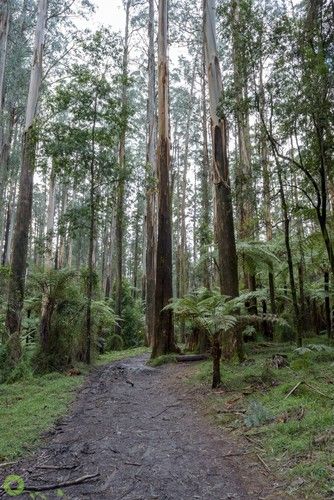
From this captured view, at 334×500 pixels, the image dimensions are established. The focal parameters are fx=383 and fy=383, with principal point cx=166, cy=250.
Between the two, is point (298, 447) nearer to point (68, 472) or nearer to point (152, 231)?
point (68, 472)

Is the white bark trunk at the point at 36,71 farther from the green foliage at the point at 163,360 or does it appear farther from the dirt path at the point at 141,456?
the dirt path at the point at 141,456

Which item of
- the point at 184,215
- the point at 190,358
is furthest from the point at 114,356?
the point at 184,215

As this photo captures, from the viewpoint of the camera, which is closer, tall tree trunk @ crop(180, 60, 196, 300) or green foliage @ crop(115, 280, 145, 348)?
green foliage @ crop(115, 280, 145, 348)

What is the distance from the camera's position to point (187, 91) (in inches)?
955

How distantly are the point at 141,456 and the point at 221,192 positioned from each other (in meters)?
5.50

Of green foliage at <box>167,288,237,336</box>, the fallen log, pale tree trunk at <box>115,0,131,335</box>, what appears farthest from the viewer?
pale tree trunk at <box>115,0,131,335</box>

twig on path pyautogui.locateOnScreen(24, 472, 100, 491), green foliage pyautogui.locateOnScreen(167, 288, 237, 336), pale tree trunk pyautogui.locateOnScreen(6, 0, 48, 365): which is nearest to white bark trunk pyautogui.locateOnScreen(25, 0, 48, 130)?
pale tree trunk pyautogui.locateOnScreen(6, 0, 48, 365)

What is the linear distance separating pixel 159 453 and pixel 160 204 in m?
7.17

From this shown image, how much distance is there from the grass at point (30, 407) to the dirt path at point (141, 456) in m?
0.18

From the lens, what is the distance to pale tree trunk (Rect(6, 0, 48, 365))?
8.55 metres

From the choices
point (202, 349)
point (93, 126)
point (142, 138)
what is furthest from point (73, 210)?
point (142, 138)

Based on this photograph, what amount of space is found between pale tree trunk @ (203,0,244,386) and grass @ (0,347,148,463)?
315cm

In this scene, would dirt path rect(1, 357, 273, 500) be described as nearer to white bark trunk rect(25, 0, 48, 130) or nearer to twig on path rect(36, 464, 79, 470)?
twig on path rect(36, 464, 79, 470)

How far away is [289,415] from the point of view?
3746 millimetres
